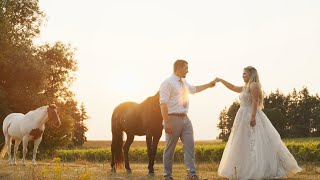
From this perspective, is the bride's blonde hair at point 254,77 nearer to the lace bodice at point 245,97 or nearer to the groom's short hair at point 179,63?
the lace bodice at point 245,97

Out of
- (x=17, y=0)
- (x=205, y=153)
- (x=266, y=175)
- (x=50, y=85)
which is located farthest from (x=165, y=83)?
(x=17, y=0)

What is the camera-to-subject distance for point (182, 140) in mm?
9047

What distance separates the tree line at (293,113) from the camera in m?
100

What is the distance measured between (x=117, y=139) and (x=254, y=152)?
4.87 meters

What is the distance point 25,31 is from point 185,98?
2765cm

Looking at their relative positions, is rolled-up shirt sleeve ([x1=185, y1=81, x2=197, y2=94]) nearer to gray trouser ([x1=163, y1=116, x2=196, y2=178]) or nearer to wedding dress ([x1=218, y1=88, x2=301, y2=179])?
gray trouser ([x1=163, y1=116, x2=196, y2=178])

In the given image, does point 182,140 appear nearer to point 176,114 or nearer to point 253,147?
point 176,114

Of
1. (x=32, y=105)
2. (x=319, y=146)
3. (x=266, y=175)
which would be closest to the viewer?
(x=266, y=175)

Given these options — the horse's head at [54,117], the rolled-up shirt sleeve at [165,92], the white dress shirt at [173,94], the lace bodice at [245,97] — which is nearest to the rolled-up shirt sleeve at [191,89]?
the white dress shirt at [173,94]

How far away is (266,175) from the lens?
9.90 meters

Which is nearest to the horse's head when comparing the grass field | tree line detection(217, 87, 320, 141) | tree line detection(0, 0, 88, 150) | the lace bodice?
the grass field

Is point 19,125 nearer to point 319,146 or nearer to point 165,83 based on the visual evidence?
point 165,83

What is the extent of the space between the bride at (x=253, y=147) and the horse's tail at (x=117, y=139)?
12.5 feet

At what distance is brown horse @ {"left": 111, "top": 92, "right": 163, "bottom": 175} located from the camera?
447 inches
